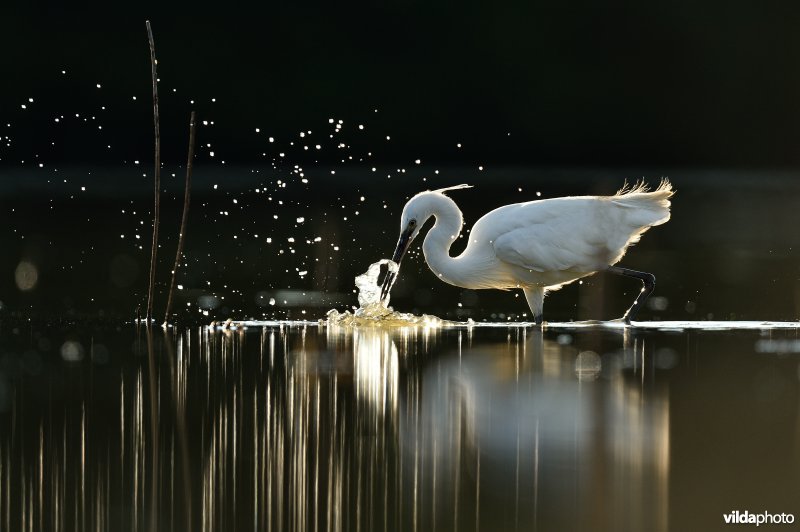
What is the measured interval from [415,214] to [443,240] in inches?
11.6

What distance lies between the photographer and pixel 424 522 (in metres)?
3.97

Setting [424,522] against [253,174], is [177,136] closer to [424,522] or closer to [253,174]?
[253,174]

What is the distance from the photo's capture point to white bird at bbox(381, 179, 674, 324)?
30.8ft

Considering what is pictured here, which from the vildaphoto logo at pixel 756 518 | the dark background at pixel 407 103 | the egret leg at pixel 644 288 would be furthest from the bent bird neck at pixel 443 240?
the dark background at pixel 407 103

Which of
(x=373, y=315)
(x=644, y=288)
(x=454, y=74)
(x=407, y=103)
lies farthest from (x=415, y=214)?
(x=454, y=74)

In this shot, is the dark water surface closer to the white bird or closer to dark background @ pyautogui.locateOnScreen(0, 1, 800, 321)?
the white bird

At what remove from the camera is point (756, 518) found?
13.2 feet

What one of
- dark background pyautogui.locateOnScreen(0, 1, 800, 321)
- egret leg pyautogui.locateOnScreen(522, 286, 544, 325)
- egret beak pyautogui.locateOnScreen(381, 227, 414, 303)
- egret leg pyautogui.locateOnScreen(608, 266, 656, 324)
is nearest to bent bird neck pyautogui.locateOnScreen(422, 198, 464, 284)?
egret beak pyautogui.locateOnScreen(381, 227, 414, 303)

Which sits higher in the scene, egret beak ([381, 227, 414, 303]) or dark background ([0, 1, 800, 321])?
dark background ([0, 1, 800, 321])

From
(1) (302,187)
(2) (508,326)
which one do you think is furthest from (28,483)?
(1) (302,187)

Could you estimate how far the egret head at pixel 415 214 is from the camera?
9.81 meters

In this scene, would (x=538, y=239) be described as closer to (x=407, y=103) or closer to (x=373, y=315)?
(x=373, y=315)

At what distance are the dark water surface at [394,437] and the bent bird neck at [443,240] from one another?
1904 mm

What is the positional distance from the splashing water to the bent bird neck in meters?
0.31
